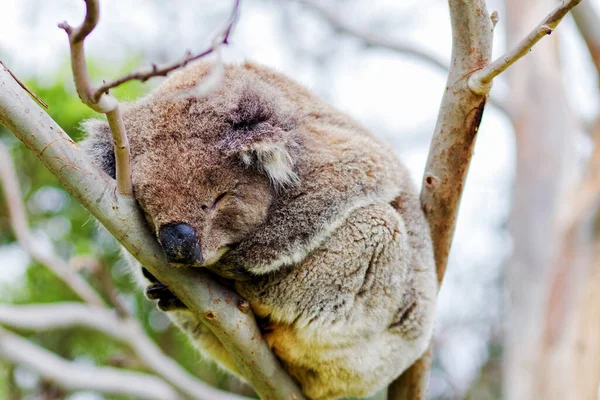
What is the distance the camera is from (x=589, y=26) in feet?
19.1

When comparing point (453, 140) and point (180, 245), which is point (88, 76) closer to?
point (180, 245)

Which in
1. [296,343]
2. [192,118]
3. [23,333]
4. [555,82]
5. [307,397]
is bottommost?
[23,333]

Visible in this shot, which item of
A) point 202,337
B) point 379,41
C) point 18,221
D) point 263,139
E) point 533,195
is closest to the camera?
point 263,139

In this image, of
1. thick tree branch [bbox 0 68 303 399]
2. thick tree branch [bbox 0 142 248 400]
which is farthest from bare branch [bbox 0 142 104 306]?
thick tree branch [bbox 0 68 303 399]

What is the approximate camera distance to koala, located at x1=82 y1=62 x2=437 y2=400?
2.66 meters

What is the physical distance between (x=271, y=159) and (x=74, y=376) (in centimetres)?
421

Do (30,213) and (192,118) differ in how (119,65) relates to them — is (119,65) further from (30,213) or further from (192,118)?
(192,118)

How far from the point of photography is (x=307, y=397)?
10.3 ft


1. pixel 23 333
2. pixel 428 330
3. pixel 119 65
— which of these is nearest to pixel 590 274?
pixel 428 330

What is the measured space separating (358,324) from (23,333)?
23.0 feet

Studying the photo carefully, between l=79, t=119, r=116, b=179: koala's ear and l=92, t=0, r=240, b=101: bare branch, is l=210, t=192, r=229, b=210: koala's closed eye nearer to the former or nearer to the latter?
l=79, t=119, r=116, b=179: koala's ear

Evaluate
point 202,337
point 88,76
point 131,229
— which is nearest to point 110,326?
point 202,337

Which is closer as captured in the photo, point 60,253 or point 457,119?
point 457,119

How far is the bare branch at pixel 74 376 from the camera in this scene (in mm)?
5883
